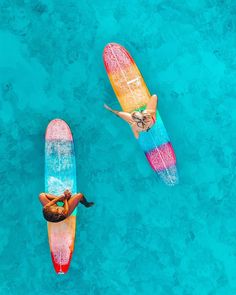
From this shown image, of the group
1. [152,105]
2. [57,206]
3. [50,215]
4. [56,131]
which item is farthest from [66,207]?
[152,105]

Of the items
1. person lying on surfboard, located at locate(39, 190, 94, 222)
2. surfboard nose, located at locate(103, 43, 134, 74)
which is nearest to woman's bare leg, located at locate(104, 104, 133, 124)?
surfboard nose, located at locate(103, 43, 134, 74)

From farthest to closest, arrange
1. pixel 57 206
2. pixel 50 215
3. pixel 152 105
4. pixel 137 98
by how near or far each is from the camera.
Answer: pixel 137 98 → pixel 152 105 → pixel 57 206 → pixel 50 215

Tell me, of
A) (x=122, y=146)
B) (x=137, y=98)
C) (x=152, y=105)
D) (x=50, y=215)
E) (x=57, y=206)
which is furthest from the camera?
(x=122, y=146)

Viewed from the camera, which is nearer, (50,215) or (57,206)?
(50,215)

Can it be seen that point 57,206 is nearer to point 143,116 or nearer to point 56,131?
point 56,131

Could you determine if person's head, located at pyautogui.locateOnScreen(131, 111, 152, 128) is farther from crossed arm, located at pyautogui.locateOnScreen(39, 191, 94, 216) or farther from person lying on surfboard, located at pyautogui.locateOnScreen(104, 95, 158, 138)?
crossed arm, located at pyautogui.locateOnScreen(39, 191, 94, 216)

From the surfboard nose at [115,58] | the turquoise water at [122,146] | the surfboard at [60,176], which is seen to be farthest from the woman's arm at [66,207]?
the surfboard nose at [115,58]

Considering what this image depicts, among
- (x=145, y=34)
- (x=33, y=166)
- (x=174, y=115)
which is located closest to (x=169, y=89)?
(x=174, y=115)
